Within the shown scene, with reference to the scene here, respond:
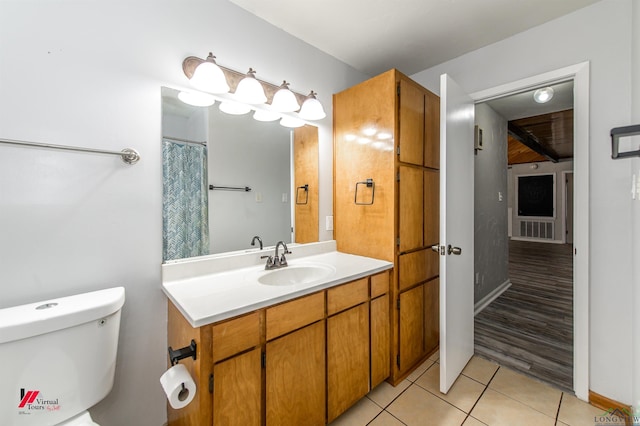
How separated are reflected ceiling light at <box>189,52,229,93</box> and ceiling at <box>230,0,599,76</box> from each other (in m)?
0.55

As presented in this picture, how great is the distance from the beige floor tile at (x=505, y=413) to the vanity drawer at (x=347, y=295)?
981 mm

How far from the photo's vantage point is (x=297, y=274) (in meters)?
1.73

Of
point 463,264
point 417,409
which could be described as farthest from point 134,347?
point 463,264

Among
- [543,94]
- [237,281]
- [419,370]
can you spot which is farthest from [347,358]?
[543,94]

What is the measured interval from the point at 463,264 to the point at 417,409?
101 centimetres

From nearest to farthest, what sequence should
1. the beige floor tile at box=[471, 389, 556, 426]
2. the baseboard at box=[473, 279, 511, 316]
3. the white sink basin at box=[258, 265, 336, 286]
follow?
the beige floor tile at box=[471, 389, 556, 426] → the white sink basin at box=[258, 265, 336, 286] → the baseboard at box=[473, 279, 511, 316]

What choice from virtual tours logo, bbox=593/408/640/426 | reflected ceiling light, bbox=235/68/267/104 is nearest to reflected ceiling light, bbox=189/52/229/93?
reflected ceiling light, bbox=235/68/267/104

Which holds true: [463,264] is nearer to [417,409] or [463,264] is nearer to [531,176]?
[417,409]

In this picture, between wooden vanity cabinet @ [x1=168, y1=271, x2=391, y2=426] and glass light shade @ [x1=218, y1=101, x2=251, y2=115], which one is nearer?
wooden vanity cabinet @ [x1=168, y1=271, x2=391, y2=426]

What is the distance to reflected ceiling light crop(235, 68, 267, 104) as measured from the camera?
1.55 m

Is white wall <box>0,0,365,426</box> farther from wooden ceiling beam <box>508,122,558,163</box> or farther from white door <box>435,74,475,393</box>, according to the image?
wooden ceiling beam <box>508,122,558,163</box>

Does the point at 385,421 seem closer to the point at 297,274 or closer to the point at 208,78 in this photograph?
the point at 297,274

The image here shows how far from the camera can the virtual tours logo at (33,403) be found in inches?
34.4

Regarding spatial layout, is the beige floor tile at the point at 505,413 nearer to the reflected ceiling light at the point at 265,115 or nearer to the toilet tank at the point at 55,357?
the toilet tank at the point at 55,357
